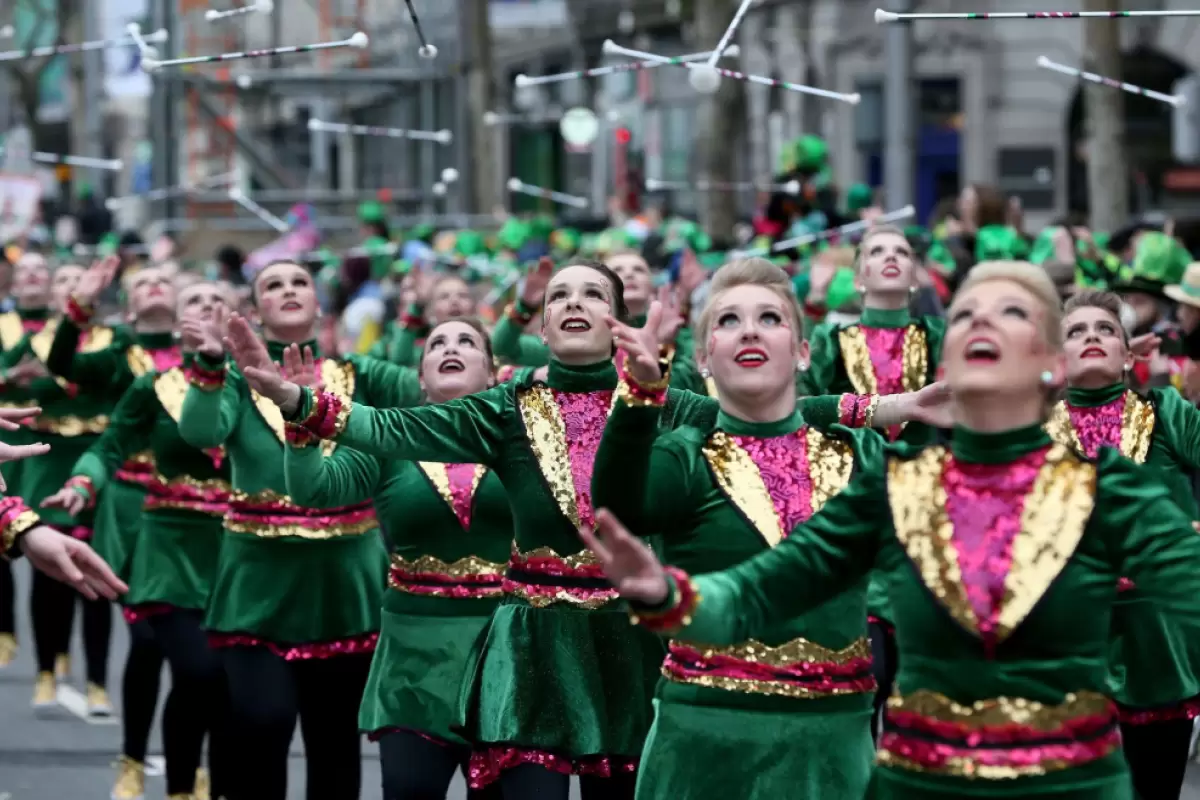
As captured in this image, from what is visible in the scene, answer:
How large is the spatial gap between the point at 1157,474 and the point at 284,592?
277cm

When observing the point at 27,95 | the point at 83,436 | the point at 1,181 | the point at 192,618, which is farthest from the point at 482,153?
the point at 192,618

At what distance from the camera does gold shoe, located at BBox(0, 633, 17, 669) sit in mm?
13352

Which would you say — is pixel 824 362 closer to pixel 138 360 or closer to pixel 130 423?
pixel 130 423

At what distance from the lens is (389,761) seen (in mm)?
7305

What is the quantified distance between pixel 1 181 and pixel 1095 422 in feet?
69.1

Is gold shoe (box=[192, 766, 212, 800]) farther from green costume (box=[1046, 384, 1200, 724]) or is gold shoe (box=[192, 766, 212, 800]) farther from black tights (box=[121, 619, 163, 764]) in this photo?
green costume (box=[1046, 384, 1200, 724])

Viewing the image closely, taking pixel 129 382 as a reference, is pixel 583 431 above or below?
above

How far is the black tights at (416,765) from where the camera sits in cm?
717

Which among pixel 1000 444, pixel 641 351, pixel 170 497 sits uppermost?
pixel 641 351

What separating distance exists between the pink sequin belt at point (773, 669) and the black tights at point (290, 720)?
274 centimetres

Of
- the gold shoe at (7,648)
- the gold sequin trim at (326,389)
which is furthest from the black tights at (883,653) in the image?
the gold shoe at (7,648)

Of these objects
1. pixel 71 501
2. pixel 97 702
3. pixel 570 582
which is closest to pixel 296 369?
pixel 570 582

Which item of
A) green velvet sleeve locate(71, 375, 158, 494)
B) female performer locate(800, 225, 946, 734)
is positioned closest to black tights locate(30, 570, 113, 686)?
green velvet sleeve locate(71, 375, 158, 494)

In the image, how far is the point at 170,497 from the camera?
9344mm
